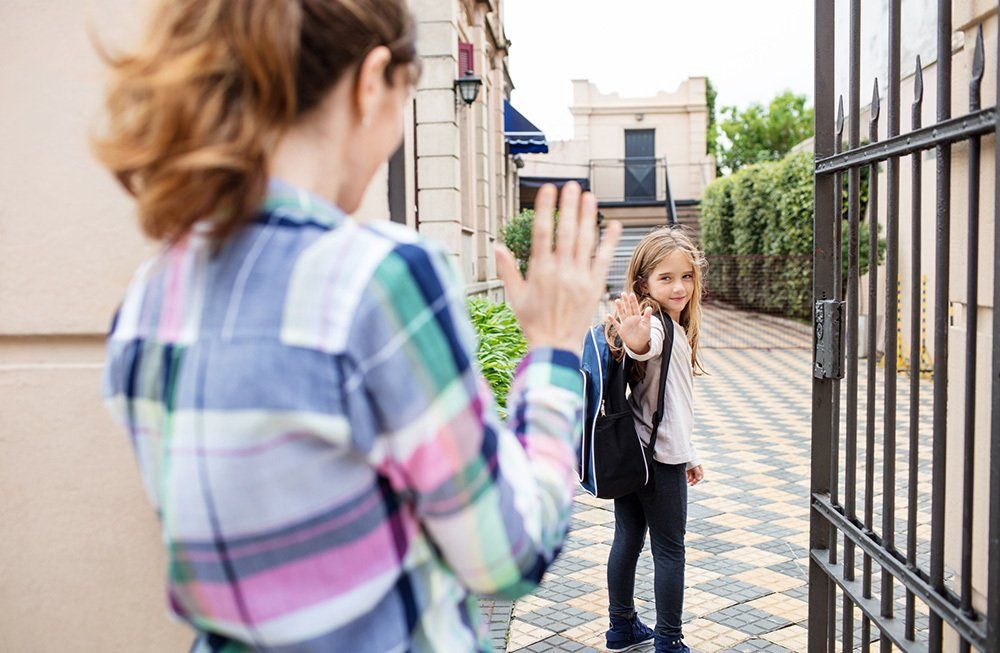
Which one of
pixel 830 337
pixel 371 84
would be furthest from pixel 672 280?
pixel 371 84

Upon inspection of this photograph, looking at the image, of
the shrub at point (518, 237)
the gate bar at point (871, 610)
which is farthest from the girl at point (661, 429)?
the shrub at point (518, 237)

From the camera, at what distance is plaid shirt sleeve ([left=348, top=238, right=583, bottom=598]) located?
1059mm

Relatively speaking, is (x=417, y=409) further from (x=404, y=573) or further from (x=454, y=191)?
(x=454, y=191)

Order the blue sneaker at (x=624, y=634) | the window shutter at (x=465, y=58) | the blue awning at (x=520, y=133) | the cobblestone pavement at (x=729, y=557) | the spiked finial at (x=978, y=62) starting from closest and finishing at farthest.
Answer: the spiked finial at (x=978, y=62) → the blue sneaker at (x=624, y=634) → the cobblestone pavement at (x=729, y=557) → the window shutter at (x=465, y=58) → the blue awning at (x=520, y=133)

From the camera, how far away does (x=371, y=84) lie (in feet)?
3.79

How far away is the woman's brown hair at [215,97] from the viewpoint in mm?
1050

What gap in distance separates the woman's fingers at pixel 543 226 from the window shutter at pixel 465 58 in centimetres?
1160

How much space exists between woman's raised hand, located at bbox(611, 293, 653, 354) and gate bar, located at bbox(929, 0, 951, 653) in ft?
Answer: 4.73

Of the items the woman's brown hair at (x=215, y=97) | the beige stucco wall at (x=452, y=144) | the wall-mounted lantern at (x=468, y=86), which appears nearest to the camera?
the woman's brown hair at (x=215, y=97)

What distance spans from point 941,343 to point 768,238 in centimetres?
1866

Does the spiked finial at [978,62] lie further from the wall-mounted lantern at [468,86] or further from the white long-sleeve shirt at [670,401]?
the wall-mounted lantern at [468,86]

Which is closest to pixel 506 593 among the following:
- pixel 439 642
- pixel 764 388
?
pixel 439 642

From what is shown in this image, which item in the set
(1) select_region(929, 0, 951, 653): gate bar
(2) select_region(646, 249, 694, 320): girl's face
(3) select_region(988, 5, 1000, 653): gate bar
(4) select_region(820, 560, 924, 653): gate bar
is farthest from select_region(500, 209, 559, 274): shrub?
(3) select_region(988, 5, 1000, 653): gate bar

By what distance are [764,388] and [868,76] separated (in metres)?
4.11
